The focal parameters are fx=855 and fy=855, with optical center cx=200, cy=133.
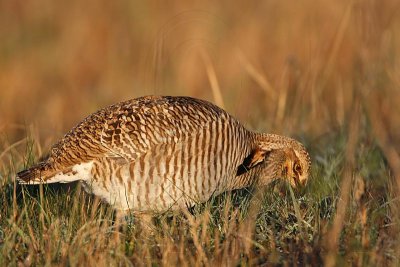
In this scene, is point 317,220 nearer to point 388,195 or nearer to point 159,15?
point 388,195

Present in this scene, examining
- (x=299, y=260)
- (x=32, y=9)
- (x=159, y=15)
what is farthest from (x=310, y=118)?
(x=32, y=9)

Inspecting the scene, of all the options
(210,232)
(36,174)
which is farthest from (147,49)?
(210,232)

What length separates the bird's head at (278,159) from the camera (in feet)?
20.5

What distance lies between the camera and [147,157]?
5414mm

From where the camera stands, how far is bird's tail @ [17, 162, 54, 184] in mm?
5398

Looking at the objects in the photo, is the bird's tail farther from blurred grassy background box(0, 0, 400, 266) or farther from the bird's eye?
blurred grassy background box(0, 0, 400, 266)

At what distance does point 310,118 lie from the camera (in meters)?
8.18

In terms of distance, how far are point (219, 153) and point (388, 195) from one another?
1.14m

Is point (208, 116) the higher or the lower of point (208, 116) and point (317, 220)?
the higher

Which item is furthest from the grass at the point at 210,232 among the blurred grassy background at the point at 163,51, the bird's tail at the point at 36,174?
the blurred grassy background at the point at 163,51

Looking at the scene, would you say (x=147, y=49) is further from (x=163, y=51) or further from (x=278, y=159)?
(x=278, y=159)

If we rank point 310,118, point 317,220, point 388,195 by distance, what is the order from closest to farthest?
1. point 317,220
2. point 388,195
3. point 310,118

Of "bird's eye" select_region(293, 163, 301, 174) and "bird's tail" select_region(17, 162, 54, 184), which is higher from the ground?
"bird's tail" select_region(17, 162, 54, 184)

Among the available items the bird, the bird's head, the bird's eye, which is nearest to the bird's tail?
the bird
